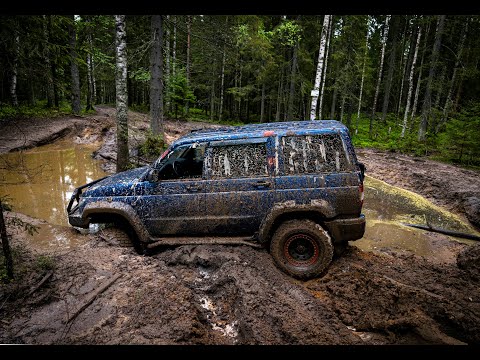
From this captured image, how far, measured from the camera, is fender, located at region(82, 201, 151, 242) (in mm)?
4918

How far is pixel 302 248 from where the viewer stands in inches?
188

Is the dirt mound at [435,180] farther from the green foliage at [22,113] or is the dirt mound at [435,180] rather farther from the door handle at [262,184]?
the green foliage at [22,113]

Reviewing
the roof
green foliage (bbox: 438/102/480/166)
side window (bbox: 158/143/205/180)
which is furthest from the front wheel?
green foliage (bbox: 438/102/480/166)

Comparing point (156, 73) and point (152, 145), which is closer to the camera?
point (156, 73)

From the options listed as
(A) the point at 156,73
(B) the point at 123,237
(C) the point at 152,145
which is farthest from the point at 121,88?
(B) the point at 123,237

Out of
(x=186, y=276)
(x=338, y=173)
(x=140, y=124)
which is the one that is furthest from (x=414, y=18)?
(x=186, y=276)

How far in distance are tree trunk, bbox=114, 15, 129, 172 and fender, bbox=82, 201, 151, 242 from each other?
442 cm

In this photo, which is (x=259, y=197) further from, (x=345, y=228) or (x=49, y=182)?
(x=49, y=182)

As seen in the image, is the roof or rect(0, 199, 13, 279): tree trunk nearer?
rect(0, 199, 13, 279): tree trunk

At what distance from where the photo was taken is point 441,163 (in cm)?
1272

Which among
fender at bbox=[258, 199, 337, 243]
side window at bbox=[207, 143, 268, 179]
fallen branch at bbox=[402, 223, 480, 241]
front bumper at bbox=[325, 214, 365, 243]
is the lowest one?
fallen branch at bbox=[402, 223, 480, 241]

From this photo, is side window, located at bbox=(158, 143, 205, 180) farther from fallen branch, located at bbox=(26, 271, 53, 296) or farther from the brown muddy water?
fallen branch, located at bbox=(26, 271, 53, 296)

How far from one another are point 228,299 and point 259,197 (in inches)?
63.5

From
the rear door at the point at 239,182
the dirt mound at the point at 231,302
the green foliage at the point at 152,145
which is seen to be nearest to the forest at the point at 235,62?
the green foliage at the point at 152,145
